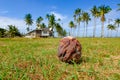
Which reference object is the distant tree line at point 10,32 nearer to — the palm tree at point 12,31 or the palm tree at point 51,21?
the palm tree at point 12,31

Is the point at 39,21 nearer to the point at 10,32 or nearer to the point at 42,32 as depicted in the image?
the point at 42,32

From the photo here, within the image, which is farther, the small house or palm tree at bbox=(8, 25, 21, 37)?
the small house

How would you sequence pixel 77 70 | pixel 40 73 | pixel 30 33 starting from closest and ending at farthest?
pixel 40 73
pixel 77 70
pixel 30 33

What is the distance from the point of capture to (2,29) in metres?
68.6

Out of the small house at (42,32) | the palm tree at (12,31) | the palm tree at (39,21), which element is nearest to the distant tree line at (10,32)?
the palm tree at (12,31)

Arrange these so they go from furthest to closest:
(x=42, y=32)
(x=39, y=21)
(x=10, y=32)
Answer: (x=39, y=21) → (x=42, y=32) → (x=10, y=32)

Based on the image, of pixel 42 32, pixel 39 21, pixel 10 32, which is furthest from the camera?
pixel 39 21

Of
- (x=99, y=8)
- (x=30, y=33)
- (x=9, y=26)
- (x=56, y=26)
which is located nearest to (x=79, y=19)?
(x=56, y=26)

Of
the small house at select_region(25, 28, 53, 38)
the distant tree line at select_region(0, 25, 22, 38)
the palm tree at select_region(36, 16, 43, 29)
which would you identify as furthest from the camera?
the palm tree at select_region(36, 16, 43, 29)

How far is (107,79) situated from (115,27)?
282 feet

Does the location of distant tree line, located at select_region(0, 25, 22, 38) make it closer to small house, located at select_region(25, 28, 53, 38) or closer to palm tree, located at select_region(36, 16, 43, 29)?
small house, located at select_region(25, 28, 53, 38)

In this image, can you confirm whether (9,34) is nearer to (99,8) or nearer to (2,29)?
(2,29)

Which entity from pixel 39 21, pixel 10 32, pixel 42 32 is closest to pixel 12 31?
pixel 10 32

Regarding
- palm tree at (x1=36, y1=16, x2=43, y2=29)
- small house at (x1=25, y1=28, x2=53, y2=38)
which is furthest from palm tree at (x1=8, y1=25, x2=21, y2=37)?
palm tree at (x1=36, y1=16, x2=43, y2=29)
